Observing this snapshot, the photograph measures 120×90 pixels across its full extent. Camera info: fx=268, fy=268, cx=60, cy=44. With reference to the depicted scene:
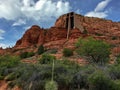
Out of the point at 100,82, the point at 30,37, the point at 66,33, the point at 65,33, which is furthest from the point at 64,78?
the point at 30,37

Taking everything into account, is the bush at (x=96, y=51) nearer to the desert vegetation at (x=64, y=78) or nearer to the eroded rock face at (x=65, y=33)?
the desert vegetation at (x=64, y=78)

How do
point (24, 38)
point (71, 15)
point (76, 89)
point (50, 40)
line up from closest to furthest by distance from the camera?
point (76, 89) → point (50, 40) → point (24, 38) → point (71, 15)

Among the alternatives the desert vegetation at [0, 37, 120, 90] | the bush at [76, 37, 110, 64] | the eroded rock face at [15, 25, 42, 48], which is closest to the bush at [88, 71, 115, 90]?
the desert vegetation at [0, 37, 120, 90]

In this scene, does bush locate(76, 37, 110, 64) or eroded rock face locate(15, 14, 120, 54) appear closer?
bush locate(76, 37, 110, 64)

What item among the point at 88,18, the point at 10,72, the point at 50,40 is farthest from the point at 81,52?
the point at 88,18

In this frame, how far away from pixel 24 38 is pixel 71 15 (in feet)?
68.6

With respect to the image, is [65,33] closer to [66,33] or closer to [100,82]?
[66,33]

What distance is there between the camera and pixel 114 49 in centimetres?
6153

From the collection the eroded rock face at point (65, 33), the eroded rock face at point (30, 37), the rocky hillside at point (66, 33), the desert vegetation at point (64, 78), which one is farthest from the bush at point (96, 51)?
the eroded rock face at point (30, 37)

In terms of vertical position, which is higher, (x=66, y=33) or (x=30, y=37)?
(x=66, y=33)

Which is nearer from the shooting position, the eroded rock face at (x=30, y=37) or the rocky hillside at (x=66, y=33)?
the rocky hillside at (x=66, y=33)

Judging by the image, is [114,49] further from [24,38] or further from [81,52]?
[24,38]

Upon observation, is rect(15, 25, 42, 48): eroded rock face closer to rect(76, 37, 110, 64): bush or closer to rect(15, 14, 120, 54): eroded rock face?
rect(15, 14, 120, 54): eroded rock face

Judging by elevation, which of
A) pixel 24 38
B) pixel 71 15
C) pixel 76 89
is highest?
pixel 71 15
